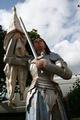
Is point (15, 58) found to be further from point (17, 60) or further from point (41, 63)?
point (41, 63)

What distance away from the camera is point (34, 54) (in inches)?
225

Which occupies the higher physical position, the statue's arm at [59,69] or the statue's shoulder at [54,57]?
the statue's shoulder at [54,57]

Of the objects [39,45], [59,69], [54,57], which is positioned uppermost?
[39,45]

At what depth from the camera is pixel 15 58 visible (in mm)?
5984

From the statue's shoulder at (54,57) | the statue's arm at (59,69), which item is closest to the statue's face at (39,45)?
the statue's shoulder at (54,57)

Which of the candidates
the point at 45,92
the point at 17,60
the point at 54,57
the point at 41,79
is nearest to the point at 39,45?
the point at 54,57

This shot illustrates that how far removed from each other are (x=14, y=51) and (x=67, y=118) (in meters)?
1.29

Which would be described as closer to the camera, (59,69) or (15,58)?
(59,69)

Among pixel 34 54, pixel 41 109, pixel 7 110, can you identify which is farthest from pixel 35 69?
pixel 7 110

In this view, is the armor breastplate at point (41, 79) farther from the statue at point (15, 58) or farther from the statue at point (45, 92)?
the statue at point (15, 58)

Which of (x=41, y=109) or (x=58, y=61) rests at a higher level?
(x=58, y=61)

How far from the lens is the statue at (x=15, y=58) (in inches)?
236

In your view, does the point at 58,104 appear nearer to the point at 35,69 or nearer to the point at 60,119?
the point at 60,119

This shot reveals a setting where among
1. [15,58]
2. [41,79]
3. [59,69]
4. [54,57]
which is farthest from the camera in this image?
[15,58]
